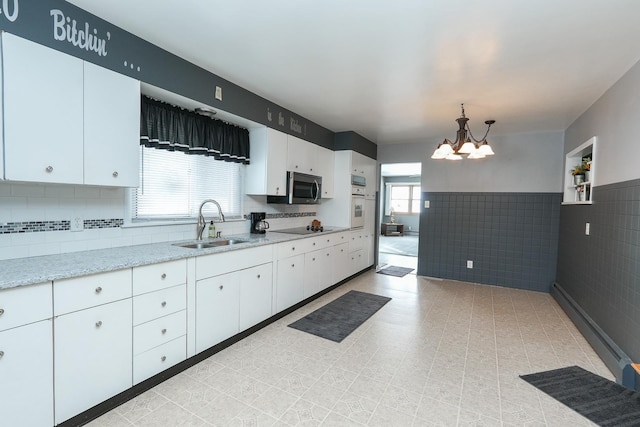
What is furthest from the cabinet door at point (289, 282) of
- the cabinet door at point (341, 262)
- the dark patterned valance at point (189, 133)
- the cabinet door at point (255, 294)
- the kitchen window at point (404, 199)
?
the kitchen window at point (404, 199)

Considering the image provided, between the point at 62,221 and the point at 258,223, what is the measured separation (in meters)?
1.92

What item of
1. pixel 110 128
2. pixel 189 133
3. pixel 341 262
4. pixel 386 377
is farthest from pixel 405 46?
pixel 341 262

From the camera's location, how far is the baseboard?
2.19 metres

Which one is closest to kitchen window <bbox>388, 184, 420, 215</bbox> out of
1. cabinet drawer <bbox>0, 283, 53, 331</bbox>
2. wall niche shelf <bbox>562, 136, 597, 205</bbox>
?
wall niche shelf <bbox>562, 136, 597, 205</bbox>

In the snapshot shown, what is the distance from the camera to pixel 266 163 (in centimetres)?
356

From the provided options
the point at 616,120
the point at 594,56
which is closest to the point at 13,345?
the point at 594,56

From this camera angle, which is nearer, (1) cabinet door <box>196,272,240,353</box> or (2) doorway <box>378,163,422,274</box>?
(1) cabinet door <box>196,272,240,353</box>

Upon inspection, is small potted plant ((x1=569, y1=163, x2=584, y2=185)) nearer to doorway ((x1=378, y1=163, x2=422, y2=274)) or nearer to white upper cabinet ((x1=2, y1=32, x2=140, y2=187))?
white upper cabinet ((x1=2, y1=32, x2=140, y2=187))

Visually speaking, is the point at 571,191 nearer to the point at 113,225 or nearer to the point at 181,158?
the point at 181,158

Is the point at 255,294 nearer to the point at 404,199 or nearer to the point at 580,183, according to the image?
the point at 580,183

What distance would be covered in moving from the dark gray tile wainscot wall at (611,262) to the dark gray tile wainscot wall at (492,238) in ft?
2.95

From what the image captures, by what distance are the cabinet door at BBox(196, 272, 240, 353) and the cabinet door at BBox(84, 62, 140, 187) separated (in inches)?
38.4

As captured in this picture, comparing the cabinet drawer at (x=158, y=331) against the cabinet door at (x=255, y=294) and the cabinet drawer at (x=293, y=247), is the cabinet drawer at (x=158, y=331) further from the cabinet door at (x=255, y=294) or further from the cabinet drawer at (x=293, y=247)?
the cabinet drawer at (x=293, y=247)

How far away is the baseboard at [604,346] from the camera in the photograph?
86.1 inches
